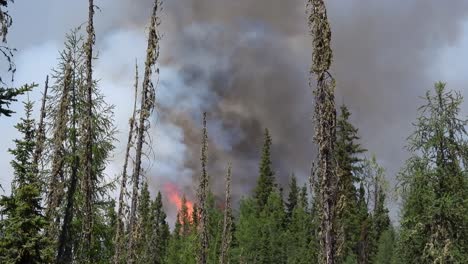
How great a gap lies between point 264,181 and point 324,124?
7397 centimetres

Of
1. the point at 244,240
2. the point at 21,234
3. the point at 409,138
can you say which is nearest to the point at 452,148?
the point at 409,138

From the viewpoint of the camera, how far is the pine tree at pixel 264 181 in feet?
281

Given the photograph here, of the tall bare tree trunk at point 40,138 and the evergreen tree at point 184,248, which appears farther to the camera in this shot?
the evergreen tree at point 184,248

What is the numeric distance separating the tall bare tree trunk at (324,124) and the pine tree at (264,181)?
70.8 m

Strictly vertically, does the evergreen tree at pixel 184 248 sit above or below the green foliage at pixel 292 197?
below

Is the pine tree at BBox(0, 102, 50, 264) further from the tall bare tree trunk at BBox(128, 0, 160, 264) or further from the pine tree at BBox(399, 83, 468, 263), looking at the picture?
the pine tree at BBox(399, 83, 468, 263)

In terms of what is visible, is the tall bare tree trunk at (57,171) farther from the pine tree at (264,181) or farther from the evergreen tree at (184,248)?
the pine tree at (264,181)

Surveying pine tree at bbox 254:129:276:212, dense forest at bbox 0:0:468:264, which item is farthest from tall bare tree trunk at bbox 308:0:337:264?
pine tree at bbox 254:129:276:212

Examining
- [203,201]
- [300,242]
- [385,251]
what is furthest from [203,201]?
[385,251]

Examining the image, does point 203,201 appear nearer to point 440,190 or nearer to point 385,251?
point 440,190

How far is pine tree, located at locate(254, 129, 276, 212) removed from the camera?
85.5 m

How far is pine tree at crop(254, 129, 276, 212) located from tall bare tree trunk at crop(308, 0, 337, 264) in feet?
232

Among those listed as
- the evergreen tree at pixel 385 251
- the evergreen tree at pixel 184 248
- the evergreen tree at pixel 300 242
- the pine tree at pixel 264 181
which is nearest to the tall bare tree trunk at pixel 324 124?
the evergreen tree at pixel 184 248

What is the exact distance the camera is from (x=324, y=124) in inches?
528
